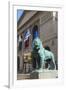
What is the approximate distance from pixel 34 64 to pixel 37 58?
0.08 m

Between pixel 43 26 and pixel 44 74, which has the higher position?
pixel 43 26

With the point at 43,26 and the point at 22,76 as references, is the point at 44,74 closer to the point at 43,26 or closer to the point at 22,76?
the point at 22,76

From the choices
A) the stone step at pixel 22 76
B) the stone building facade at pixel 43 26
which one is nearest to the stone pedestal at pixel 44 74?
the stone step at pixel 22 76

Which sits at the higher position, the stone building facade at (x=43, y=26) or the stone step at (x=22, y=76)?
the stone building facade at (x=43, y=26)

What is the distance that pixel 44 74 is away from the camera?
2768 mm

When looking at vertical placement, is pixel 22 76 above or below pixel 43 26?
below

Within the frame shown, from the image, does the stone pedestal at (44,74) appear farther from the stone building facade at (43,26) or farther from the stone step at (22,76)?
the stone building facade at (43,26)

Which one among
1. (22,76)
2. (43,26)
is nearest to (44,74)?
(22,76)

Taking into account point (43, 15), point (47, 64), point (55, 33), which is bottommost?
point (47, 64)

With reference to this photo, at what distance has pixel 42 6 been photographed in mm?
2717

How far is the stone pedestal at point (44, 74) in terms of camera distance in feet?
8.95
